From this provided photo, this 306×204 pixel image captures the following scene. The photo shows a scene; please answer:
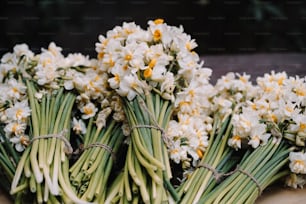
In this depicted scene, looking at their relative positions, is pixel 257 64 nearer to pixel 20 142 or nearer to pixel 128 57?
pixel 128 57

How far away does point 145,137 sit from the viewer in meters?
1.02

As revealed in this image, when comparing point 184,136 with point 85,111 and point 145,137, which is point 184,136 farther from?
point 85,111

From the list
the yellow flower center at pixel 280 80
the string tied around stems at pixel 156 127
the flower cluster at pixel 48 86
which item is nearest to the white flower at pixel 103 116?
the flower cluster at pixel 48 86

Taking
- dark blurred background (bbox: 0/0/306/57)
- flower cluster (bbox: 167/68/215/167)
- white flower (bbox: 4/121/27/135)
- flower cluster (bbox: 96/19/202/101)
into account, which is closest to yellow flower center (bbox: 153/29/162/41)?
flower cluster (bbox: 96/19/202/101)

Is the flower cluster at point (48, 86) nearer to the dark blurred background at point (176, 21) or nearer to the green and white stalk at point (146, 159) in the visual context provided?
the green and white stalk at point (146, 159)

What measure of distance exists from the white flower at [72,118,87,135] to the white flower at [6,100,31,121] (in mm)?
94

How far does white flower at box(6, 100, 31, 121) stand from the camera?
43.8 inches

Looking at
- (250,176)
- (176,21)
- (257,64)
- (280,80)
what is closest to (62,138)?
→ (250,176)

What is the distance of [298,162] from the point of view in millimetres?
1063

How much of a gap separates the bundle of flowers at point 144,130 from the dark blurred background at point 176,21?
2.87ft

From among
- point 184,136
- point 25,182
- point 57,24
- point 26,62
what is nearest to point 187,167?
point 184,136

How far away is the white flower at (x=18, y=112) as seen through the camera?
1112mm

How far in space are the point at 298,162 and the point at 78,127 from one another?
437mm

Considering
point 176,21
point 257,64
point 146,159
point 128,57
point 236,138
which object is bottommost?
point 146,159
